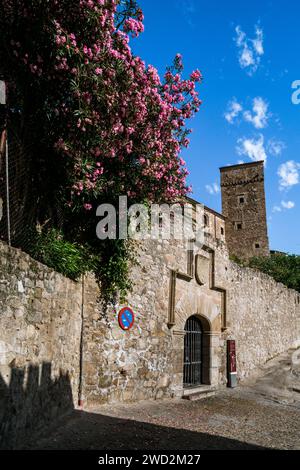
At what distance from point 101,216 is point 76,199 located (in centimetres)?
60

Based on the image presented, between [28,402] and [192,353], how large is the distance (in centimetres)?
581

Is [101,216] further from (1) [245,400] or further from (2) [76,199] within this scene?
(1) [245,400]

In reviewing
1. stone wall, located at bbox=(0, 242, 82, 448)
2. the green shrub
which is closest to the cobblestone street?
stone wall, located at bbox=(0, 242, 82, 448)

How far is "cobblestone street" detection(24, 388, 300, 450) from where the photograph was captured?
469 centimetres

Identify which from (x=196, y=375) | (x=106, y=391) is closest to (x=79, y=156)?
(x=106, y=391)

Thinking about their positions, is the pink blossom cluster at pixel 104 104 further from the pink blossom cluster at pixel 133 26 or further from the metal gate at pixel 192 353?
the metal gate at pixel 192 353

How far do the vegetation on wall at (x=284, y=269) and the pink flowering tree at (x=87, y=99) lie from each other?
16606 millimetres

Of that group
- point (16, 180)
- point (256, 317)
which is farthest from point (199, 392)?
point (16, 180)

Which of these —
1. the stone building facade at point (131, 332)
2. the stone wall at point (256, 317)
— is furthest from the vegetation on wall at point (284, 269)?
the stone building facade at point (131, 332)

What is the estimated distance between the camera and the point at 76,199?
638cm

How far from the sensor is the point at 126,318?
713 centimetres

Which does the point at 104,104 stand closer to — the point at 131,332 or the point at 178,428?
the point at 131,332

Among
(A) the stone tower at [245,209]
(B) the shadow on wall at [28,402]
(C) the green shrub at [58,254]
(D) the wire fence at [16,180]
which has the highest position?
(A) the stone tower at [245,209]

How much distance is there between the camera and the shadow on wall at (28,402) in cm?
386
